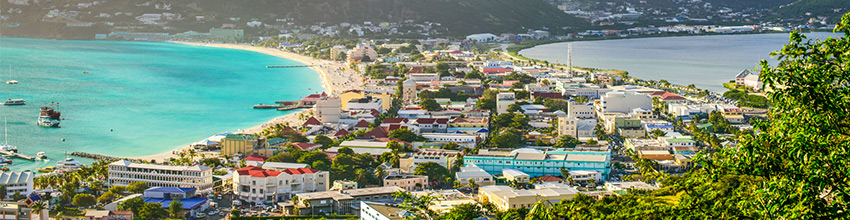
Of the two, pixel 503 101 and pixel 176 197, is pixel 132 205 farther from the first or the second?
pixel 503 101

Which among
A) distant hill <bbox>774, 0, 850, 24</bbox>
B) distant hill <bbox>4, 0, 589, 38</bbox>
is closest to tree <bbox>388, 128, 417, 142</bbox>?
distant hill <bbox>4, 0, 589, 38</bbox>

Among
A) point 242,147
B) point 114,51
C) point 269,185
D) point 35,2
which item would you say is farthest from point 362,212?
point 35,2

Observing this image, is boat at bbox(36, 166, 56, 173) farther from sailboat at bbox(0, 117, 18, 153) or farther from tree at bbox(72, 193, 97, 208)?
tree at bbox(72, 193, 97, 208)

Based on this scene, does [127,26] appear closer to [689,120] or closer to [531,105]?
[531,105]

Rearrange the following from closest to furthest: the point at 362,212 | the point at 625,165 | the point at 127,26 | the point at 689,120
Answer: the point at 362,212, the point at 625,165, the point at 689,120, the point at 127,26

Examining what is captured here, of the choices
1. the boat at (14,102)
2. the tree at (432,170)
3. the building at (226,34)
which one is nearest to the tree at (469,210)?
the tree at (432,170)

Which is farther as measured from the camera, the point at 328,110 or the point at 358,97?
the point at 358,97

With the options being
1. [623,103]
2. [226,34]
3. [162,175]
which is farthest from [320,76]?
[226,34]

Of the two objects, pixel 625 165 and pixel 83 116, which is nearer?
pixel 625 165
